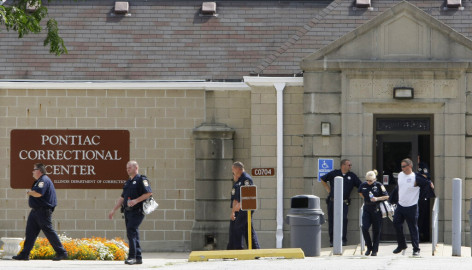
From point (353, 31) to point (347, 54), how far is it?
46 cm

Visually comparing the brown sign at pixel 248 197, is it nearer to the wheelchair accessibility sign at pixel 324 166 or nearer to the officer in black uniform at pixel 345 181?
the officer in black uniform at pixel 345 181

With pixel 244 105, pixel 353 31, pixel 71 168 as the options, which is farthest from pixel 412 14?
pixel 71 168

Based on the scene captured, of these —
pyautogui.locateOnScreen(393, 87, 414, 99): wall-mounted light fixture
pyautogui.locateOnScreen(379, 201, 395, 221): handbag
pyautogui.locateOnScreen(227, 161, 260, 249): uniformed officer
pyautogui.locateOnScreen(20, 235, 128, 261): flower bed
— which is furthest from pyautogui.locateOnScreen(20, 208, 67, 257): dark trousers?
pyautogui.locateOnScreen(393, 87, 414, 99): wall-mounted light fixture

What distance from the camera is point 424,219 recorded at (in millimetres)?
22594

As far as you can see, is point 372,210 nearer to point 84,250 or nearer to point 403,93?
point 403,93

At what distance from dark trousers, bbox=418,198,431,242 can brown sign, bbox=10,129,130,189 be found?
6205 mm

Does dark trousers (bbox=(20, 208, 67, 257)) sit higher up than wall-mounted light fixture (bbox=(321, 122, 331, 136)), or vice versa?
wall-mounted light fixture (bbox=(321, 122, 331, 136))

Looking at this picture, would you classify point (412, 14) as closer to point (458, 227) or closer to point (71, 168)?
point (458, 227)

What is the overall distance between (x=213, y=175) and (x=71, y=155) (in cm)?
300

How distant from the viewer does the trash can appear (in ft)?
65.2

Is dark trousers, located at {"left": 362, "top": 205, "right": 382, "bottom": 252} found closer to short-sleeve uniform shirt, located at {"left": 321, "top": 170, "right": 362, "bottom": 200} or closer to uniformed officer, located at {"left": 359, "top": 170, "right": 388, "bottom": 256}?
uniformed officer, located at {"left": 359, "top": 170, "right": 388, "bottom": 256}

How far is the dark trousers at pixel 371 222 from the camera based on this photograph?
1967 cm

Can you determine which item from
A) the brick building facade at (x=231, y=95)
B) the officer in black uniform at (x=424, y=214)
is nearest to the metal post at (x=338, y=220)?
the brick building facade at (x=231, y=95)

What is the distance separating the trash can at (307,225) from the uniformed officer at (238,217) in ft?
3.32
